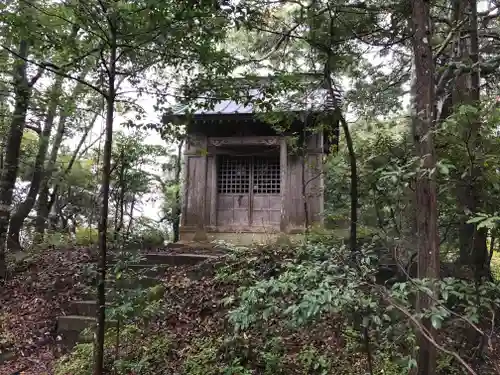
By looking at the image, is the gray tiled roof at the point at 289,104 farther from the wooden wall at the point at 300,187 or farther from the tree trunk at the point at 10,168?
the wooden wall at the point at 300,187

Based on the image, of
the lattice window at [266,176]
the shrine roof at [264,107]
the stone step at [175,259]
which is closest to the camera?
the shrine roof at [264,107]

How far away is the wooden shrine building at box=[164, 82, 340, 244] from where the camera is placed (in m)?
10.4

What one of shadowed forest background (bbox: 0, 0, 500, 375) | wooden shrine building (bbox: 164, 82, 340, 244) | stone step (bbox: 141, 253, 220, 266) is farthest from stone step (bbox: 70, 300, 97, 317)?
wooden shrine building (bbox: 164, 82, 340, 244)

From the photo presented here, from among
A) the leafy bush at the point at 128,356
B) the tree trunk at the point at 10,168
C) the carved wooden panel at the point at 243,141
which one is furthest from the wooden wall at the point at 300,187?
the tree trunk at the point at 10,168

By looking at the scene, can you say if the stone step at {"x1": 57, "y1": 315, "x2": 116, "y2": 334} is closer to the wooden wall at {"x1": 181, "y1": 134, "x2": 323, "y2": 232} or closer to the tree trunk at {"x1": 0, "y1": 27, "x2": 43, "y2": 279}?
the tree trunk at {"x1": 0, "y1": 27, "x2": 43, "y2": 279}

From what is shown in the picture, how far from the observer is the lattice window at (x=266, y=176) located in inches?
431

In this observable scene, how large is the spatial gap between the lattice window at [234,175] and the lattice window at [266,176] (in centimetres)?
23

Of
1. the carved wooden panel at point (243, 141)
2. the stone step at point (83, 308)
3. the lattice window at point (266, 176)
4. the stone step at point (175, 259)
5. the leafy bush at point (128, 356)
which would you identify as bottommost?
the leafy bush at point (128, 356)

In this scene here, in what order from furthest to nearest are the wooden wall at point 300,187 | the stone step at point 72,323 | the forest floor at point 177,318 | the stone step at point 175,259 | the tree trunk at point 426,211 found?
the wooden wall at point 300,187 < the stone step at point 175,259 < the stone step at point 72,323 < the forest floor at point 177,318 < the tree trunk at point 426,211

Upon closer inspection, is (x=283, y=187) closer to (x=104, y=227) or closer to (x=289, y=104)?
(x=289, y=104)

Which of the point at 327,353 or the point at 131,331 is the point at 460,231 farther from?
the point at 131,331

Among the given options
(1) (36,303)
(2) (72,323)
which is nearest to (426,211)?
(2) (72,323)

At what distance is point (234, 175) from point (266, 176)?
A: 913mm

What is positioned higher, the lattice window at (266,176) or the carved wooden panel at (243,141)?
the carved wooden panel at (243,141)
